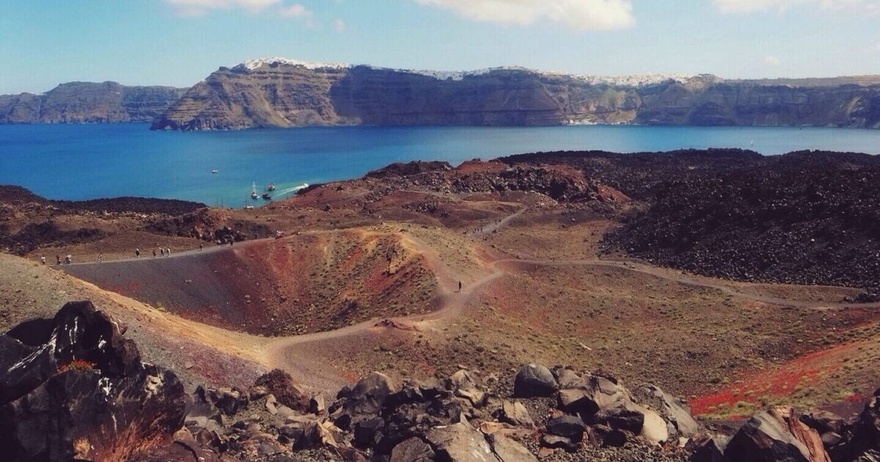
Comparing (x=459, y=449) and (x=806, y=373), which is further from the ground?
(x=459, y=449)

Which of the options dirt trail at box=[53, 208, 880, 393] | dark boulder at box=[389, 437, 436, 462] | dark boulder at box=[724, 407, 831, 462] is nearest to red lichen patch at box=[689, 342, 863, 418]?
dark boulder at box=[724, 407, 831, 462]

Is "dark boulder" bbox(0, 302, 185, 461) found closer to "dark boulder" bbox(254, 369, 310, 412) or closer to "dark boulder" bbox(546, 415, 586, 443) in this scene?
"dark boulder" bbox(254, 369, 310, 412)

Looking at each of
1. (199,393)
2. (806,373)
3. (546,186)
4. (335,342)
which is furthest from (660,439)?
(546,186)

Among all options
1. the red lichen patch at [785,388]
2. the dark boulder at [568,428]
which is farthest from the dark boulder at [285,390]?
the red lichen patch at [785,388]

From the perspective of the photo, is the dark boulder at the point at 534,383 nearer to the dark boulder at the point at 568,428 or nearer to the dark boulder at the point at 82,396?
the dark boulder at the point at 568,428

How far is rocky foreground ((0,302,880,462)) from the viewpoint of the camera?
15062 mm

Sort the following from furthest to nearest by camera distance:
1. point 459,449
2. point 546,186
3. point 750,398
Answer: point 546,186 → point 750,398 → point 459,449

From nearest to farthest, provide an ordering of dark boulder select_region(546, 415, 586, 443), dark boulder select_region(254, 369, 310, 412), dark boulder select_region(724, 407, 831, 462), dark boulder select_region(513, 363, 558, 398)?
dark boulder select_region(724, 407, 831, 462) < dark boulder select_region(546, 415, 586, 443) < dark boulder select_region(513, 363, 558, 398) < dark boulder select_region(254, 369, 310, 412)

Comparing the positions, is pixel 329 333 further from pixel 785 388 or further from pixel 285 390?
pixel 785 388

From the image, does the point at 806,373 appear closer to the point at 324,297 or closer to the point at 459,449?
the point at 459,449

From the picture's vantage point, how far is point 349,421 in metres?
23.4

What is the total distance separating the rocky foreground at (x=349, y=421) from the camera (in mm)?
15062

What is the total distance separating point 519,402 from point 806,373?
1631cm

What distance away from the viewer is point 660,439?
2112 cm
